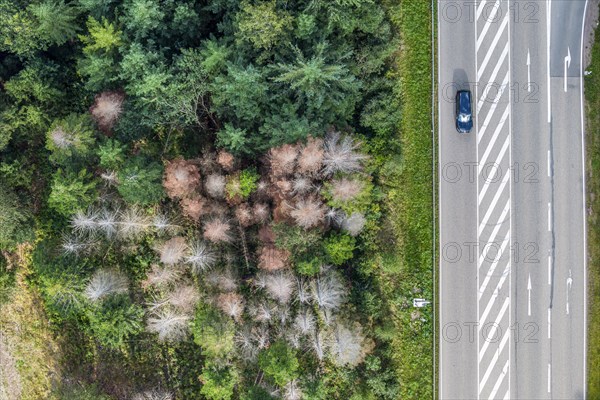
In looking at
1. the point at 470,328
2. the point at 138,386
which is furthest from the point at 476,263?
the point at 138,386

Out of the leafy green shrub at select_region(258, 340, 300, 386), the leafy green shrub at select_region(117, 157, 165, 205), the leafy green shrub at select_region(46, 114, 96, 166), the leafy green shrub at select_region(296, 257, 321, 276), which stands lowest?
the leafy green shrub at select_region(258, 340, 300, 386)

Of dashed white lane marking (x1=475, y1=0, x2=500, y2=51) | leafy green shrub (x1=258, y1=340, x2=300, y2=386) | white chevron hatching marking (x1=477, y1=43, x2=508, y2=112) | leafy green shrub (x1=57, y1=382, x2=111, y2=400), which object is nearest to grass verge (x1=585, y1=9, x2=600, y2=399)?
white chevron hatching marking (x1=477, y1=43, x2=508, y2=112)

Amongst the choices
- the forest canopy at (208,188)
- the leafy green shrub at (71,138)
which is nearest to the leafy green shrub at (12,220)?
the forest canopy at (208,188)

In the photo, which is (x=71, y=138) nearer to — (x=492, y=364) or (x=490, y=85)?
(x=490, y=85)

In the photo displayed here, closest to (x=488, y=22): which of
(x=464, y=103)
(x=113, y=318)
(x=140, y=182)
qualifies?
(x=464, y=103)

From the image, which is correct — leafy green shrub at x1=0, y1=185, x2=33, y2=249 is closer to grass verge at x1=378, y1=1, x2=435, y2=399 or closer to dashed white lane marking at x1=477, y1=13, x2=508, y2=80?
grass verge at x1=378, y1=1, x2=435, y2=399
